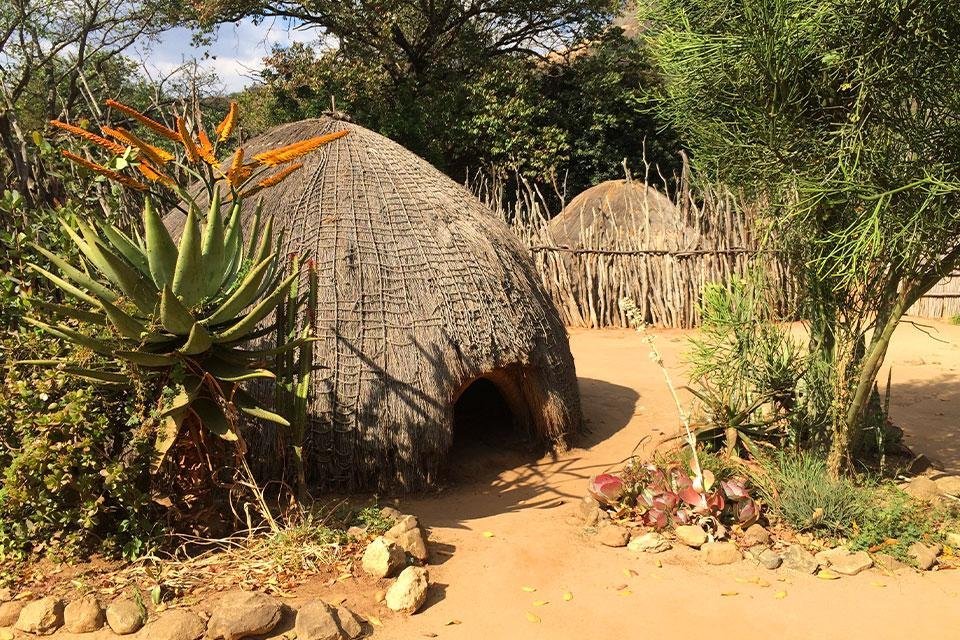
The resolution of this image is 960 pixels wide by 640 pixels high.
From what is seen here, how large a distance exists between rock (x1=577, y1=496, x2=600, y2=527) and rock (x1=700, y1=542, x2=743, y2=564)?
0.66 meters

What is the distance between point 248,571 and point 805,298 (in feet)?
12.3

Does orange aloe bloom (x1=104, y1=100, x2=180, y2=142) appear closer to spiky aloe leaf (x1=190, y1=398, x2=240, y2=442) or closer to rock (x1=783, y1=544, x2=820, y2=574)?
spiky aloe leaf (x1=190, y1=398, x2=240, y2=442)

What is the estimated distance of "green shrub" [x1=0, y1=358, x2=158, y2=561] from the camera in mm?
3471

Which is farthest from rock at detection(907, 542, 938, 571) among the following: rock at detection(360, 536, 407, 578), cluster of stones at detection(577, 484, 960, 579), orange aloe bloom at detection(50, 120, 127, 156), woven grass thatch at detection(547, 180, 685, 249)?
woven grass thatch at detection(547, 180, 685, 249)

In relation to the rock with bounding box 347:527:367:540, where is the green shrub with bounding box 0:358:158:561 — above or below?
above

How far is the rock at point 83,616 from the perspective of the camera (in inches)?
126

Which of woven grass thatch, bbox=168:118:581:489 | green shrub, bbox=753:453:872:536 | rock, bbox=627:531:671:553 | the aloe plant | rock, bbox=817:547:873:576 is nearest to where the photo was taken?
the aloe plant

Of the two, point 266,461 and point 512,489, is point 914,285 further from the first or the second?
point 266,461

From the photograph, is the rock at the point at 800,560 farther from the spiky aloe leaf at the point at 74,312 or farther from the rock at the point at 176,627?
the spiky aloe leaf at the point at 74,312

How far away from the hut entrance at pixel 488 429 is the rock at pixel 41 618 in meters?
2.60

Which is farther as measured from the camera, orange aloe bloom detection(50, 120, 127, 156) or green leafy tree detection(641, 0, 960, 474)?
green leafy tree detection(641, 0, 960, 474)

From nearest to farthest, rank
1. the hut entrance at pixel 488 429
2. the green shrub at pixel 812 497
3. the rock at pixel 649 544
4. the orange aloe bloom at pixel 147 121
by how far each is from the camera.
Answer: the orange aloe bloom at pixel 147 121 → the rock at pixel 649 544 → the green shrub at pixel 812 497 → the hut entrance at pixel 488 429

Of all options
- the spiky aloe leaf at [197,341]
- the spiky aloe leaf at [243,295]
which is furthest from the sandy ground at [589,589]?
the spiky aloe leaf at [243,295]

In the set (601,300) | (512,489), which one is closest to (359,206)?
(512,489)
